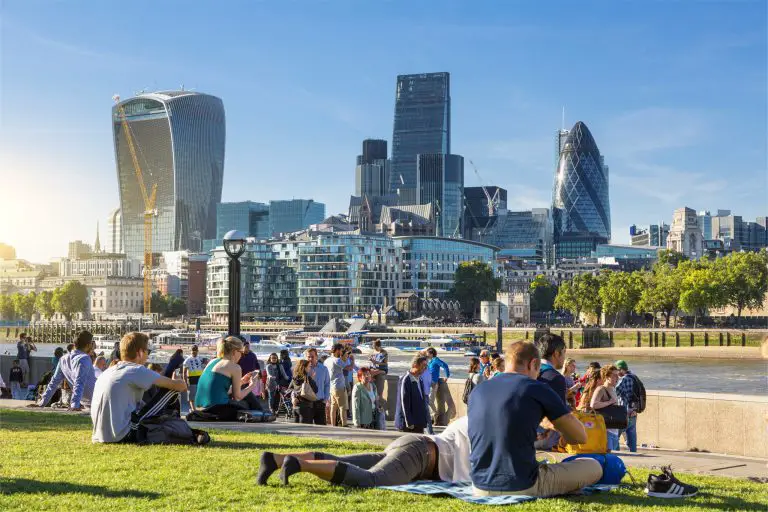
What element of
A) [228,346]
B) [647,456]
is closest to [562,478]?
[647,456]

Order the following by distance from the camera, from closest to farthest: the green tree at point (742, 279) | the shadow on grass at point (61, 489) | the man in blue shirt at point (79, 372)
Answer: the shadow on grass at point (61, 489), the man in blue shirt at point (79, 372), the green tree at point (742, 279)

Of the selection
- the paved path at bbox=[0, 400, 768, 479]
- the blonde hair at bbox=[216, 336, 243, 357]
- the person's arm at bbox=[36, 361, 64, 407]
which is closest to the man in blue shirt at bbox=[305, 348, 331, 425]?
the paved path at bbox=[0, 400, 768, 479]

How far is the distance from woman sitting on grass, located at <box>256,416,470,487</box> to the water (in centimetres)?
3897

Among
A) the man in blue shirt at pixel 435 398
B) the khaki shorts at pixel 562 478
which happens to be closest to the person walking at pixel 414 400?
the man in blue shirt at pixel 435 398

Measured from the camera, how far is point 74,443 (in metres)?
12.9

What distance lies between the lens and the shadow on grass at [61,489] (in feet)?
30.5

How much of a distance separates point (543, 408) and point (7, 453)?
6919mm

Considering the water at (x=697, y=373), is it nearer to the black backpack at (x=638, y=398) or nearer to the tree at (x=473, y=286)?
the black backpack at (x=638, y=398)

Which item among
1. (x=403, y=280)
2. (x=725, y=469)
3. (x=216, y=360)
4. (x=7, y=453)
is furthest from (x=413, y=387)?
(x=403, y=280)

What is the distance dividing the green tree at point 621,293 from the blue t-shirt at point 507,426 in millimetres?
125825

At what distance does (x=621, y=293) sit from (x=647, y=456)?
394 feet

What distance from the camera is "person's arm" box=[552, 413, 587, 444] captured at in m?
8.68

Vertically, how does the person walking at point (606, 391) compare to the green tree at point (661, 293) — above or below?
below

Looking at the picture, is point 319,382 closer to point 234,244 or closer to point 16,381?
point 234,244
